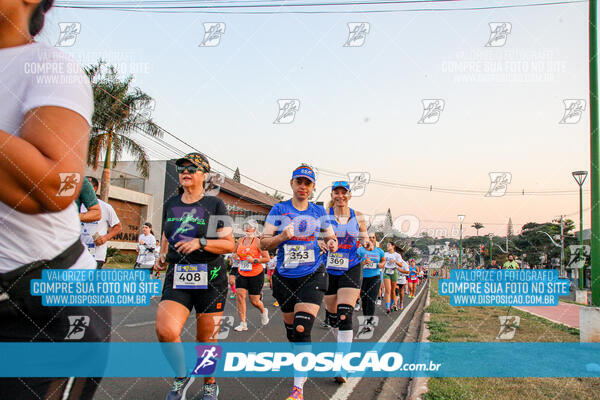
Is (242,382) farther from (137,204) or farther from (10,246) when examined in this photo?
(137,204)

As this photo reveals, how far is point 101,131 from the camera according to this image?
1770cm

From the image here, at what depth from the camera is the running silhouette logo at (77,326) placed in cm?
131

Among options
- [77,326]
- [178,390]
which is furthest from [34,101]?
[178,390]

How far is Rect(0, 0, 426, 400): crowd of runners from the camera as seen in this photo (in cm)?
108

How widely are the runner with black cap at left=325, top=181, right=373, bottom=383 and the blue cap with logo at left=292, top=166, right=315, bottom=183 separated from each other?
1050mm

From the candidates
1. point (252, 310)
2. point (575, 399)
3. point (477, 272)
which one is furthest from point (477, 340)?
point (252, 310)

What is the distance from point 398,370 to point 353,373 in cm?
68

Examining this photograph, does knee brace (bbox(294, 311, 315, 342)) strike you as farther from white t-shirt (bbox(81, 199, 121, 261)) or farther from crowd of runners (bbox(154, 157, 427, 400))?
white t-shirt (bbox(81, 199, 121, 261))

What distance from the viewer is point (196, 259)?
3.98 m

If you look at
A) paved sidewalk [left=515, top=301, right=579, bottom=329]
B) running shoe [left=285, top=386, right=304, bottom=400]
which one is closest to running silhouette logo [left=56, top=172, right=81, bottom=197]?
running shoe [left=285, top=386, right=304, bottom=400]

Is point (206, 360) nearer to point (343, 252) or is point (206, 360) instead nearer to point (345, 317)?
point (345, 317)

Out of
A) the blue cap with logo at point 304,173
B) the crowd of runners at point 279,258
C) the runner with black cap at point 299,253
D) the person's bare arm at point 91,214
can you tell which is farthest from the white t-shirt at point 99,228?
the blue cap with logo at point 304,173

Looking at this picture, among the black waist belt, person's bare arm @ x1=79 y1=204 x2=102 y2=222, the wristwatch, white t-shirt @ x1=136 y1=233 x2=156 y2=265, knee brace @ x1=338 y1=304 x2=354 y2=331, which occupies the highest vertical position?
person's bare arm @ x1=79 y1=204 x2=102 y2=222

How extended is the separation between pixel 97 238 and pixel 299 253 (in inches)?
149
